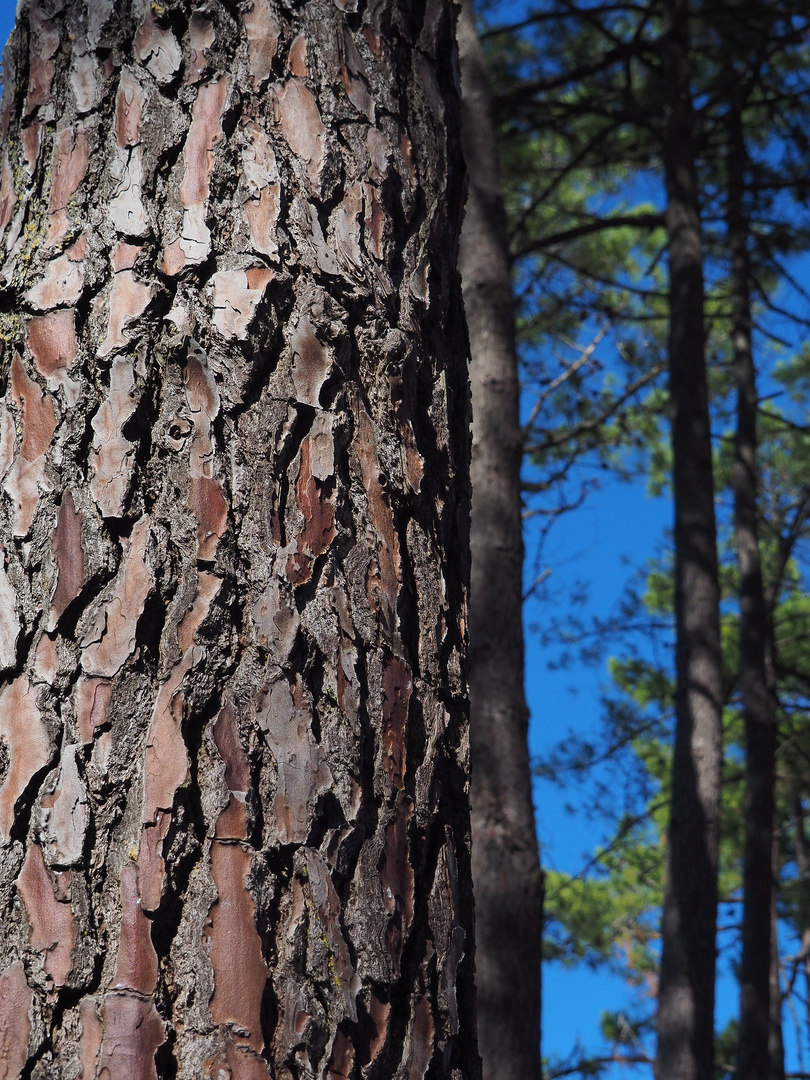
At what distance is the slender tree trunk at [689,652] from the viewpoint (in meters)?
4.69

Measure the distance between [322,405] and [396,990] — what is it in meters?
0.52

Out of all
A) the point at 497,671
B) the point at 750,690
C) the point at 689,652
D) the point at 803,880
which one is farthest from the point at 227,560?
the point at 803,880

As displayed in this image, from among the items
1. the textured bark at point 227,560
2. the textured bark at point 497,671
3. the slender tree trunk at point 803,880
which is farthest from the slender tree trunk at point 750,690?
the textured bark at point 227,560

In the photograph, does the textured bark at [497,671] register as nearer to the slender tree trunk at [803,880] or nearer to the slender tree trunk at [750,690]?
the slender tree trunk at [750,690]

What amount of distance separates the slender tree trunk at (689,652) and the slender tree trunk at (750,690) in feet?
4.07

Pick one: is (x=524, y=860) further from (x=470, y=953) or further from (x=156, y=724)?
(x=156, y=724)

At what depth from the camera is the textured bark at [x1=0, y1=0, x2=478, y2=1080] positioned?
785 mm

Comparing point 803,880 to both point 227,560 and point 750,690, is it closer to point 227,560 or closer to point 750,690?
point 750,690

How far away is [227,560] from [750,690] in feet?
22.9

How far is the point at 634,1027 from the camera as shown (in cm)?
1050

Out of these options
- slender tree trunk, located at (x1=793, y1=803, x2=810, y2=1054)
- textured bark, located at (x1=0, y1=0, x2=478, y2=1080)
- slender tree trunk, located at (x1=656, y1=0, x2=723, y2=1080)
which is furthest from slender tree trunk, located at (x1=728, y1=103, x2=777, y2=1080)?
textured bark, located at (x1=0, y1=0, x2=478, y2=1080)

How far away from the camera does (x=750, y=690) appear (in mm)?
7211

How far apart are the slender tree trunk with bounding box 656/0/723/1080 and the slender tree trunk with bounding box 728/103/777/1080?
4.07ft

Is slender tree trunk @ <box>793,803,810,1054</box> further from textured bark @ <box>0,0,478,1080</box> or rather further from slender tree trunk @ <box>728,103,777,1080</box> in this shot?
textured bark @ <box>0,0,478,1080</box>
